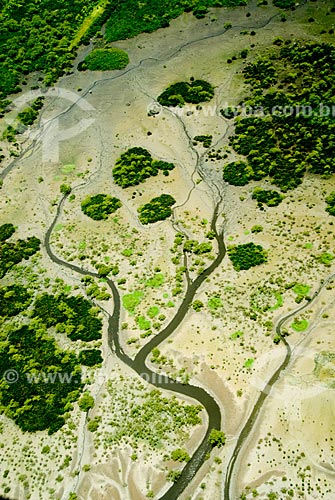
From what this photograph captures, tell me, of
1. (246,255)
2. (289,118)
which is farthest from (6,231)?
(289,118)

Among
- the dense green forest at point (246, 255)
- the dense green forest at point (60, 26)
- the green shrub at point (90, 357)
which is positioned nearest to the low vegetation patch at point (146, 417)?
the green shrub at point (90, 357)

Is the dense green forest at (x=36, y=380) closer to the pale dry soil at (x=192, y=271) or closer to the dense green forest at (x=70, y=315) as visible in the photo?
the pale dry soil at (x=192, y=271)

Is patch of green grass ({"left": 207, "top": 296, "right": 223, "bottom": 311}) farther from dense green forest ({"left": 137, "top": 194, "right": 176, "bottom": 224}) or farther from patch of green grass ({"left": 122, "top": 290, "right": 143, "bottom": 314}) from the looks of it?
dense green forest ({"left": 137, "top": 194, "right": 176, "bottom": 224})

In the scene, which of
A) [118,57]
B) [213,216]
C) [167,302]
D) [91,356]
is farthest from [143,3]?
[91,356]

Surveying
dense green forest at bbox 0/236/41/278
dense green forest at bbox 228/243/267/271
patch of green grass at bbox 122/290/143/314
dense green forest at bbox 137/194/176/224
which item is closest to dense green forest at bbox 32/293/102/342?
patch of green grass at bbox 122/290/143/314

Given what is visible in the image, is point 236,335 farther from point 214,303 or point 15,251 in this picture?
point 15,251
